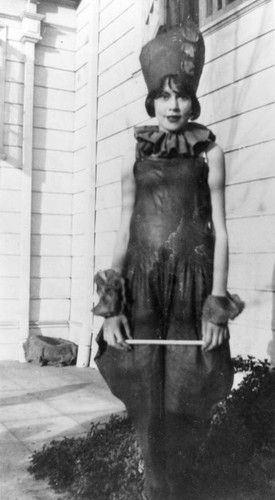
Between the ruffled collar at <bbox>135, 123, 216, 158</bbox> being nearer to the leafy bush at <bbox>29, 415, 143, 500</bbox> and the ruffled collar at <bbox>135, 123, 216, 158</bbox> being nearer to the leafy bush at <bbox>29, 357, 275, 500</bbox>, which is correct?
the leafy bush at <bbox>29, 357, 275, 500</bbox>

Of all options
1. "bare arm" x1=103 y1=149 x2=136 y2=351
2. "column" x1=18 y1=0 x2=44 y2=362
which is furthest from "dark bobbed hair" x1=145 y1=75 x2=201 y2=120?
"column" x1=18 y1=0 x2=44 y2=362

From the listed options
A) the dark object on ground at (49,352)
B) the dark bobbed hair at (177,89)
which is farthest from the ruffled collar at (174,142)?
the dark object on ground at (49,352)

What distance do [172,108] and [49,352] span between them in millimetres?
4545

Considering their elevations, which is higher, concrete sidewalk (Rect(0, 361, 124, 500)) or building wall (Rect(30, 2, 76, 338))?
building wall (Rect(30, 2, 76, 338))

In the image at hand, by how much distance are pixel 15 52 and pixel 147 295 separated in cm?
532

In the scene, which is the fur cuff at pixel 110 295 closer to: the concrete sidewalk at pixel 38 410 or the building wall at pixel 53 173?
the concrete sidewalk at pixel 38 410

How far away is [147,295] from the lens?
1953 mm

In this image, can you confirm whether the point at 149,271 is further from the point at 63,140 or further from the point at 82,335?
the point at 63,140

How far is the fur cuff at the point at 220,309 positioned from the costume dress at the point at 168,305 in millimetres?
64

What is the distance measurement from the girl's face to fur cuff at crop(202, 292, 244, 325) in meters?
0.63

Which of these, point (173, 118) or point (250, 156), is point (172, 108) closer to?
point (173, 118)

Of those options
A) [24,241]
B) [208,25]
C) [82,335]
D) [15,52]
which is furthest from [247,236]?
[15,52]

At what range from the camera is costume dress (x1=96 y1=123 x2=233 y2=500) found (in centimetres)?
195

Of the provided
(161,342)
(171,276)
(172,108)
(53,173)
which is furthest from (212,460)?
(53,173)
